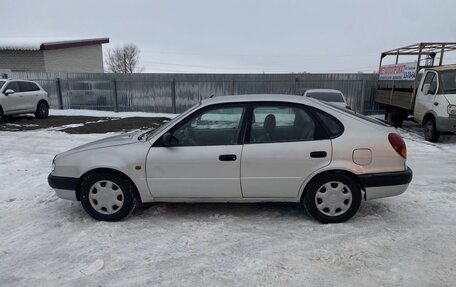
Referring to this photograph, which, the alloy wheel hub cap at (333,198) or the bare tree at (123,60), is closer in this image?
the alloy wheel hub cap at (333,198)

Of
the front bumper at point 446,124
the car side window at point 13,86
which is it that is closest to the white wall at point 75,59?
the car side window at point 13,86

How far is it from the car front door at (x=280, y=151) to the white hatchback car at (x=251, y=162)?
1cm

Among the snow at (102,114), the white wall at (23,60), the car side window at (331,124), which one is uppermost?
the white wall at (23,60)

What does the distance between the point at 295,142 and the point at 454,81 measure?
25.5ft

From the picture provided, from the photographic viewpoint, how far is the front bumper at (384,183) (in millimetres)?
4090

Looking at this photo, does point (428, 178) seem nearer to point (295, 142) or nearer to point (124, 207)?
point (295, 142)

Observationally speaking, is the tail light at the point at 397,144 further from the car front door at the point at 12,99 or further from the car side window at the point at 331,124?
the car front door at the point at 12,99

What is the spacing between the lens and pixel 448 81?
32.0 feet

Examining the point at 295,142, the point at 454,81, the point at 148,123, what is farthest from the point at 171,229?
the point at 148,123

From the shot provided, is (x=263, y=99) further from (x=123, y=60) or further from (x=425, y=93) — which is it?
(x=123, y=60)

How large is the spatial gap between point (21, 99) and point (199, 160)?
12.8 metres

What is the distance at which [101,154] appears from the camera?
4234mm

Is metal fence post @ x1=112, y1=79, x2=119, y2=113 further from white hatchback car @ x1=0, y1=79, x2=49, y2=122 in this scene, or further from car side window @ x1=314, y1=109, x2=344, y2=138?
car side window @ x1=314, y1=109, x2=344, y2=138

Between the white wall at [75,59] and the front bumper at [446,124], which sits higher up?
the white wall at [75,59]
